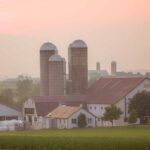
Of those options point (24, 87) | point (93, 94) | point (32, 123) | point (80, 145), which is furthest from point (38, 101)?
point (24, 87)

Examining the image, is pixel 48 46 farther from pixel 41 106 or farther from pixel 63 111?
pixel 63 111

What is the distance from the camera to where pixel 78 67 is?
57.2 meters

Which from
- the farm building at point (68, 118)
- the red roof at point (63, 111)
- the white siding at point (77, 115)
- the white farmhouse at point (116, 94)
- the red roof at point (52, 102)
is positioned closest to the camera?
the white siding at point (77, 115)

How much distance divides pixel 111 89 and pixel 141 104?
7.71 metres

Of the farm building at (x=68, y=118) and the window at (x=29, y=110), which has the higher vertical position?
the window at (x=29, y=110)

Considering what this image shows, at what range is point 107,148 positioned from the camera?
29.5m

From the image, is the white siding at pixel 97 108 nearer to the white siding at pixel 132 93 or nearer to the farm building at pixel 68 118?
the white siding at pixel 132 93

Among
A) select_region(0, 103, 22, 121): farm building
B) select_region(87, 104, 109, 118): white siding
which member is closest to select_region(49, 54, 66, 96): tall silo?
select_region(87, 104, 109, 118): white siding

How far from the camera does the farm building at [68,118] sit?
4578cm

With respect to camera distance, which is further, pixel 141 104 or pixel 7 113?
pixel 7 113

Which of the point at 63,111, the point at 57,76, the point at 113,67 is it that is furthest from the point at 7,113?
the point at 113,67

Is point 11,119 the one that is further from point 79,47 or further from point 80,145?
point 80,145

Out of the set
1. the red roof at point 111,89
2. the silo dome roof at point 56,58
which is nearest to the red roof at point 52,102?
the red roof at point 111,89

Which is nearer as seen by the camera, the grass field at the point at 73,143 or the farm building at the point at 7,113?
the grass field at the point at 73,143
